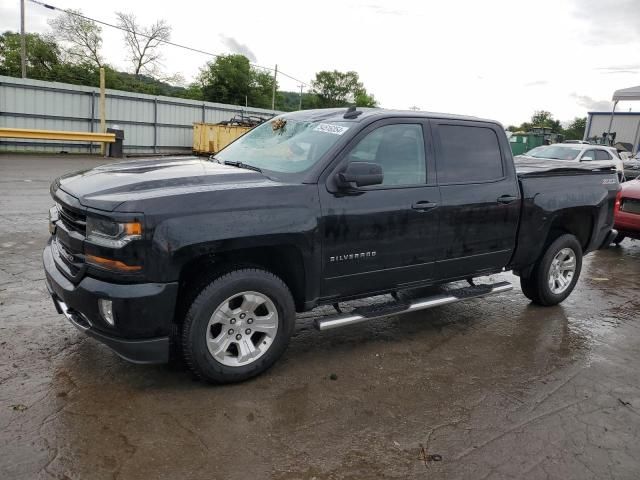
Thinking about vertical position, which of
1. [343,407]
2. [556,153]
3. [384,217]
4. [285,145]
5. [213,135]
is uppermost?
[556,153]

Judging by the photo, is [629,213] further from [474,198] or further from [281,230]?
[281,230]

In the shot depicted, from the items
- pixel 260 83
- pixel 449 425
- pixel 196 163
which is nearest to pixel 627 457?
pixel 449 425

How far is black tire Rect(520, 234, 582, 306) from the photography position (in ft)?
18.3

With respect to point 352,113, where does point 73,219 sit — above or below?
below

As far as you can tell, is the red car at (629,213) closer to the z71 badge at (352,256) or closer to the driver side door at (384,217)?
the driver side door at (384,217)

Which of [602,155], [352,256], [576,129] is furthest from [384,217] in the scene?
[576,129]

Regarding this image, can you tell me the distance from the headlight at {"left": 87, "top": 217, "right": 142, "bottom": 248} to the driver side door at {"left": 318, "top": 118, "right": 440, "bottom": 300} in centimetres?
131

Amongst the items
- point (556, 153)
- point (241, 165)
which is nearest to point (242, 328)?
point (241, 165)

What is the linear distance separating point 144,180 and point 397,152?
202 cm

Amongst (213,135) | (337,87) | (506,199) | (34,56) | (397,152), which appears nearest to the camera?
(397,152)

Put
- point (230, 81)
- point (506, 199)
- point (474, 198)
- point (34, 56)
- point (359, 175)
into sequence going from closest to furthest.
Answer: point (359, 175), point (474, 198), point (506, 199), point (34, 56), point (230, 81)

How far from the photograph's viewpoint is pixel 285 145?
4.34m

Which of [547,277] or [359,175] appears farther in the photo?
[547,277]

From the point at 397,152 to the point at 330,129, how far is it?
0.59 metres
